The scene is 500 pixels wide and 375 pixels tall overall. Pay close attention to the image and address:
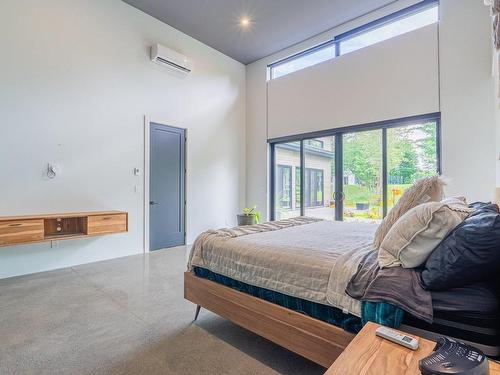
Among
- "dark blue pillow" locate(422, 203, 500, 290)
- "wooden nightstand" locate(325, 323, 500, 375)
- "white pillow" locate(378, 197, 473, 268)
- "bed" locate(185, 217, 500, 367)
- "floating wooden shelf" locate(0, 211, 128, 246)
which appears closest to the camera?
"wooden nightstand" locate(325, 323, 500, 375)

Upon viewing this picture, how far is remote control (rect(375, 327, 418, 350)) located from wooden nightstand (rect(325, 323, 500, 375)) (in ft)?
0.04

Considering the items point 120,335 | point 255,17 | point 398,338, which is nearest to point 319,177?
point 255,17

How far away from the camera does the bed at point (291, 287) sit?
1.46m

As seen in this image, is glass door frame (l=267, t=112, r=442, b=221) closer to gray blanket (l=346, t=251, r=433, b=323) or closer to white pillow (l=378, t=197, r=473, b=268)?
white pillow (l=378, t=197, r=473, b=268)

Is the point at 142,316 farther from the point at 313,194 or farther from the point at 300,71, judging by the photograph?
the point at 300,71

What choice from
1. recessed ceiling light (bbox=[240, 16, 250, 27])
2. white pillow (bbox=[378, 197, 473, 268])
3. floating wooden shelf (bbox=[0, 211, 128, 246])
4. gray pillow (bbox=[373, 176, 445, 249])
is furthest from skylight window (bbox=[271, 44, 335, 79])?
white pillow (bbox=[378, 197, 473, 268])

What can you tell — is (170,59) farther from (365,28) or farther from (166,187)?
(365,28)

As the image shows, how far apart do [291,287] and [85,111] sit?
13.5 feet

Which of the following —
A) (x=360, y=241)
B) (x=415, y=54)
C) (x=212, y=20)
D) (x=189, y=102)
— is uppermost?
(x=212, y=20)

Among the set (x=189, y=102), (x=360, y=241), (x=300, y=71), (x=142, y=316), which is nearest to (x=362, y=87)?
(x=300, y=71)

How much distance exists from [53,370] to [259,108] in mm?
5971

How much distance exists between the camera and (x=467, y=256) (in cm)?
114

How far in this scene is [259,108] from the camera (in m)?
6.66

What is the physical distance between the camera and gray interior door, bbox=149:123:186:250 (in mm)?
5031
